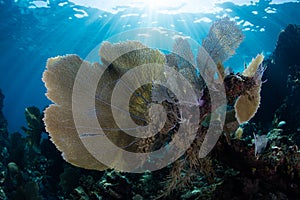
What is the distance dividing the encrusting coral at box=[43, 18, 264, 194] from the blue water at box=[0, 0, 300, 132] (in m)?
13.0

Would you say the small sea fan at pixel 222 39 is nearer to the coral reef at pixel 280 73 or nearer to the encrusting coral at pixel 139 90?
the encrusting coral at pixel 139 90

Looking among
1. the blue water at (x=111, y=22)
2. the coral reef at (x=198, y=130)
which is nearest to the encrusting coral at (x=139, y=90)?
the coral reef at (x=198, y=130)

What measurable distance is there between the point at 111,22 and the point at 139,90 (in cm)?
1743

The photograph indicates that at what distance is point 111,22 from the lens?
19.6 m

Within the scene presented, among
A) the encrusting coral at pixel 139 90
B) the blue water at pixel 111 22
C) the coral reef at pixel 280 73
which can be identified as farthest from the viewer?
the blue water at pixel 111 22

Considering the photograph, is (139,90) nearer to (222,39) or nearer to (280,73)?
(222,39)

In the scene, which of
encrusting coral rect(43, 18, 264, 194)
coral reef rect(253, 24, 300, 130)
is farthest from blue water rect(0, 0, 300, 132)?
encrusting coral rect(43, 18, 264, 194)

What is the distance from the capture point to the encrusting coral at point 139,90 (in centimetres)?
326

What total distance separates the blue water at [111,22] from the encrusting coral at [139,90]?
13.0 m

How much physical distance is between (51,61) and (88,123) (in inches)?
38.7

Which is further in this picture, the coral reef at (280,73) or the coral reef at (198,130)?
the coral reef at (280,73)

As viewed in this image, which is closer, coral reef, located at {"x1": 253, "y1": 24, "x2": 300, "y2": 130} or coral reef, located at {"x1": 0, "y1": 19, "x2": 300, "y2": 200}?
coral reef, located at {"x1": 0, "y1": 19, "x2": 300, "y2": 200}

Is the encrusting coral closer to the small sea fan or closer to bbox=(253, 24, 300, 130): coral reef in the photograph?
the small sea fan

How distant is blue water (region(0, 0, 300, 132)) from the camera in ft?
53.2
